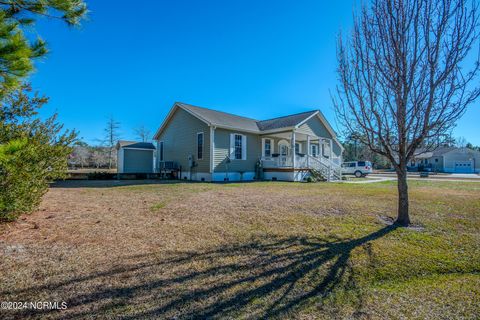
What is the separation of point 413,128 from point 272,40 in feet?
32.3

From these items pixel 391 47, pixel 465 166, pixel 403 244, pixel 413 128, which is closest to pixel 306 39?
pixel 391 47

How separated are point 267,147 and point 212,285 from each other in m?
16.4

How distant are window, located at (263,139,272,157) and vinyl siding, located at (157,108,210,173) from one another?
5.12m

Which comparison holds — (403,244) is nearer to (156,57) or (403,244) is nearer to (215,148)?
(215,148)

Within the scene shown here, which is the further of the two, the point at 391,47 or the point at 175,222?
the point at 175,222

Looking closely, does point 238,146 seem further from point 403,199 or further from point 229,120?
point 403,199

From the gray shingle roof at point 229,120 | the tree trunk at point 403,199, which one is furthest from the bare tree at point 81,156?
the tree trunk at point 403,199

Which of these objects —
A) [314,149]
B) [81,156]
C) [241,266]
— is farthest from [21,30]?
[81,156]

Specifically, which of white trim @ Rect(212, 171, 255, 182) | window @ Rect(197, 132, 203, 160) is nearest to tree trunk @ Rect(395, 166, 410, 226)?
white trim @ Rect(212, 171, 255, 182)

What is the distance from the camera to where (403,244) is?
3.88m

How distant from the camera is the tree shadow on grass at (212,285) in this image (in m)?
2.18

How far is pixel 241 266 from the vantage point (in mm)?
3084

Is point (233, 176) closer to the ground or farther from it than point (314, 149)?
closer to the ground

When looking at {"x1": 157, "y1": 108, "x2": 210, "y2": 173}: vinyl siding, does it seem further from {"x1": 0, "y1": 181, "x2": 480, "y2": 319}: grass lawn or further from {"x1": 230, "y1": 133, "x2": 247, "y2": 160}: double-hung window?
{"x1": 0, "y1": 181, "x2": 480, "y2": 319}: grass lawn
